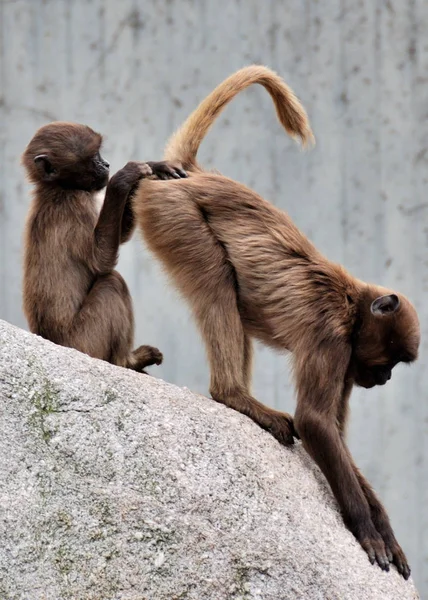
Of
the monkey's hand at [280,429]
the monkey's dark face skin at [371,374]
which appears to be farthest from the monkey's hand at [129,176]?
the monkey's dark face skin at [371,374]

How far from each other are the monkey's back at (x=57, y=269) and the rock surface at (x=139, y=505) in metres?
0.66

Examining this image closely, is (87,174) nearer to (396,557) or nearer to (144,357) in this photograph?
(144,357)

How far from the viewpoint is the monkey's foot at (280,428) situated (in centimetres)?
607

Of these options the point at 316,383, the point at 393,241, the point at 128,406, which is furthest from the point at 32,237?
the point at 393,241

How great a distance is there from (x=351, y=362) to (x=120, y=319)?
1.30m

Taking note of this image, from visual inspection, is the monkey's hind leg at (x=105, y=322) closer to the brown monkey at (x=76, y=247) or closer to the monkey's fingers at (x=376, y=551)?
the brown monkey at (x=76, y=247)

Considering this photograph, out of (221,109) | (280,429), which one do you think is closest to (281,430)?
(280,429)

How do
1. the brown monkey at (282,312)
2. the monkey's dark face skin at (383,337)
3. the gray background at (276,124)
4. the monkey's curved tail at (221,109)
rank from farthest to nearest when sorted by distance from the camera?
the gray background at (276,124)
the monkey's curved tail at (221,109)
the monkey's dark face skin at (383,337)
the brown monkey at (282,312)

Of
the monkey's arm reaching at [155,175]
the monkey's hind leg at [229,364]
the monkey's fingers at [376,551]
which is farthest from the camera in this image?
Result: the monkey's arm reaching at [155,175]

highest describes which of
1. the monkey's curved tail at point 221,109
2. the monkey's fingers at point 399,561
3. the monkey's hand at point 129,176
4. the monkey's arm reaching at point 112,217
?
the monkey's curved tail at point 221,109

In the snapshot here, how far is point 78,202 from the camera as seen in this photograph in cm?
645

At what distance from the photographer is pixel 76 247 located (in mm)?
6363

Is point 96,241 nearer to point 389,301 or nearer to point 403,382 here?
point 389,301

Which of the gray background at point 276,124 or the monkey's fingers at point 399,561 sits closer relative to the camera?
the monkey's fingers at point 399,561
